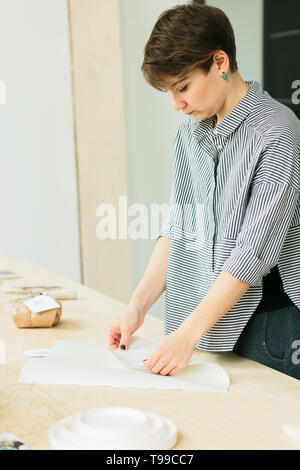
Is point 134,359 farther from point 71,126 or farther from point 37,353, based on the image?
point 71,126

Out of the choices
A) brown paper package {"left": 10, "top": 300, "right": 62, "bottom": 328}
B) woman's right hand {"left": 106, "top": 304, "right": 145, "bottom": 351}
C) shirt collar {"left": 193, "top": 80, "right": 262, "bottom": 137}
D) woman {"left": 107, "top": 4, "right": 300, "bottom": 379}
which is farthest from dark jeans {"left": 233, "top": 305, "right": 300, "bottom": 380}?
brown paper package {"left": 10, "top": 300, "right": 62, "bottom": 328}

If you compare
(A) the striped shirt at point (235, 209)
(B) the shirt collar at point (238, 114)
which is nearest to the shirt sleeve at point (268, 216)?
(A) the striped shirt at point (235, 209)

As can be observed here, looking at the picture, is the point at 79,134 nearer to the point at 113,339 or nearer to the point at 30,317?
the point at 30,317

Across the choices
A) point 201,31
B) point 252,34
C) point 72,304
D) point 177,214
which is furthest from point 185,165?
point 252,34

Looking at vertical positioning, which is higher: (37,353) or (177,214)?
(177,214)

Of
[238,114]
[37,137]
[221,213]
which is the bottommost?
[37,137]

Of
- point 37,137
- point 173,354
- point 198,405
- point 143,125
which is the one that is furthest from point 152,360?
point 37,137

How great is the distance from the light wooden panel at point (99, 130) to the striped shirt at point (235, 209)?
2550 millimetres

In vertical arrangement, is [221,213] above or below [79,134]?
above

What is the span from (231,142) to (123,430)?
67cm

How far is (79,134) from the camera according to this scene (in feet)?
13.9

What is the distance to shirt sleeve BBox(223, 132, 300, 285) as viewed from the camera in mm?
1212

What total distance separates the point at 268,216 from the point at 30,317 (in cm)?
70
